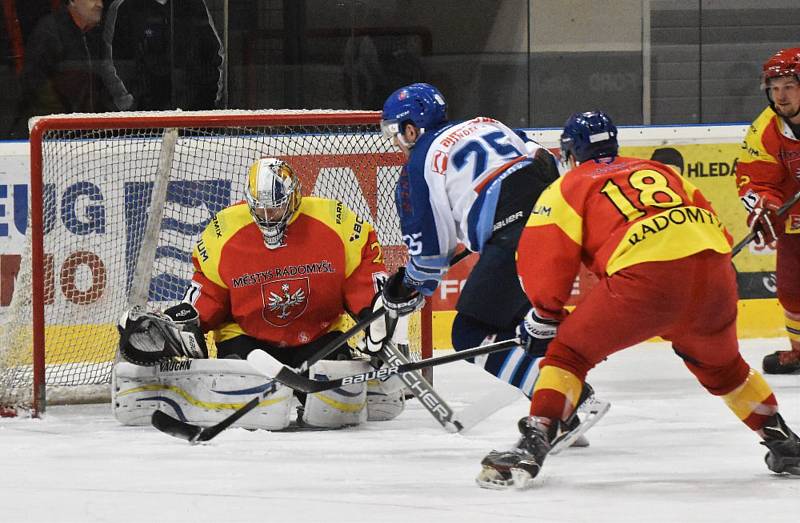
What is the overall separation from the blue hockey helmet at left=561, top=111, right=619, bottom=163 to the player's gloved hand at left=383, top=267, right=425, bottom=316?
792 mm

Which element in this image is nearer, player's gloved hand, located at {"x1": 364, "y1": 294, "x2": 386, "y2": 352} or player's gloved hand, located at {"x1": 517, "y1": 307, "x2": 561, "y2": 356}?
player's gloved hand, located at {"x1": 517, "y1": 307, "x2": 561, "y2": 356}

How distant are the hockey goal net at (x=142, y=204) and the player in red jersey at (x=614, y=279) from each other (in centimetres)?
165

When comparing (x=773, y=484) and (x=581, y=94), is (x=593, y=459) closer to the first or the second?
(x=773, y=484)

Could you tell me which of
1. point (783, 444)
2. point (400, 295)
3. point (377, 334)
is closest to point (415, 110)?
point (400, 295)

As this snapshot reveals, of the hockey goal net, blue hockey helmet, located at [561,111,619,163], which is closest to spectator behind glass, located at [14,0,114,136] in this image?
the hockey goal net

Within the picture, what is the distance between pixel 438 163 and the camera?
3758 mm

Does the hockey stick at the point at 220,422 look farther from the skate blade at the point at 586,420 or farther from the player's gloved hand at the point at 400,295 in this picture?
the skate blade at the point at 586,420

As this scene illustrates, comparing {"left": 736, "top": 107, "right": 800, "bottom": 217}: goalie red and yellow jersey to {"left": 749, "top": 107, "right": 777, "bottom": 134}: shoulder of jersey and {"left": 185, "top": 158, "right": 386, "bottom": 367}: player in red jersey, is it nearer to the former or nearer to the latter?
{"left": 749, "top": 107, "right": 777, "bottom": 134}: shoulder of jersey

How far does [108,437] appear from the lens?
13.2ft

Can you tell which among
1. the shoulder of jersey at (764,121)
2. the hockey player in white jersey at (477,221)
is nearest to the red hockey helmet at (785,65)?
the shoulder of jersey at (764,121)

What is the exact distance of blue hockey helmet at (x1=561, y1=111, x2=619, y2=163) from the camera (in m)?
3.20

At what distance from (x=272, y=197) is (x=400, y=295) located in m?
0.51

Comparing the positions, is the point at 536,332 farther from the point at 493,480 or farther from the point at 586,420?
the point at 586,420

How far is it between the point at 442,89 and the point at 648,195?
11.7 feet
